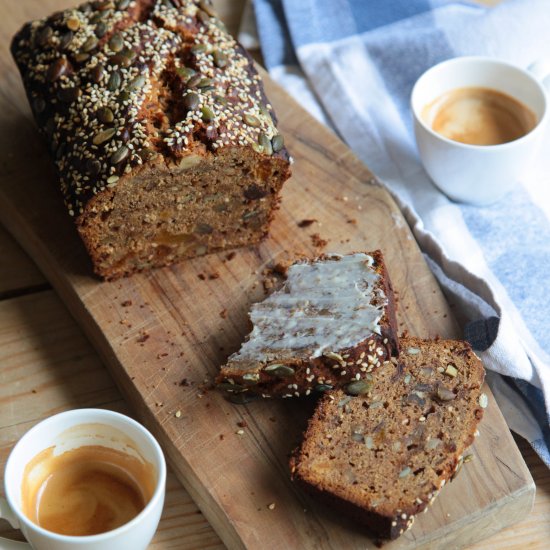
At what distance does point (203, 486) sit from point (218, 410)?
0.27 m

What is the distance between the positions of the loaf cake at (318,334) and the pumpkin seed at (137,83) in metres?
0.87

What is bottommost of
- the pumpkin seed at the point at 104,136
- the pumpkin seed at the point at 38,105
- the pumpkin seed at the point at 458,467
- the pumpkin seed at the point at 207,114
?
the pumpkin seed at the point at 458,467

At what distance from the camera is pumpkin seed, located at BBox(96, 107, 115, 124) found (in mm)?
3082

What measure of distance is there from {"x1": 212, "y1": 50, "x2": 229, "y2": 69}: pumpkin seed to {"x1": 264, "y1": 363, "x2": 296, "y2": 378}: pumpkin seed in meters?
1.16

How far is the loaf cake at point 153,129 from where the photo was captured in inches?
120

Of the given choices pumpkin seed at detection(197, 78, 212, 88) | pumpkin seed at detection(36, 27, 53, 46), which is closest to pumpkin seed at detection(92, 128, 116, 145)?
pumpkin seed at detection(197, 78, 212, 88)

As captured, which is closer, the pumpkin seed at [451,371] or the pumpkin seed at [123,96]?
the pumpkin seed at [451,371]

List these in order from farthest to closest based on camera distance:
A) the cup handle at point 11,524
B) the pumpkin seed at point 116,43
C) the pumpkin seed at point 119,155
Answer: the pumpkin seed at point 116,43 < the pumpkin seed at point 119,155 < the cup handle at point 11,524

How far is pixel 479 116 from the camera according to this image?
374cm

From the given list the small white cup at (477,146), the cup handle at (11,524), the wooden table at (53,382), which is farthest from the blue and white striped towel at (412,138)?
the cup handle at (11,524)

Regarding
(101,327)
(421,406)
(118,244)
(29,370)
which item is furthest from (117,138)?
(421,406)

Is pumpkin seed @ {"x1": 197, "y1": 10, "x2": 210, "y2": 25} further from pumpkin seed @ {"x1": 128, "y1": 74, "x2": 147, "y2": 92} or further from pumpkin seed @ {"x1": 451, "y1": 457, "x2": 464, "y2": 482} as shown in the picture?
pumpkin seed @ {"x1": 451, "y1": 457, "x2": 464, "y2": 482}

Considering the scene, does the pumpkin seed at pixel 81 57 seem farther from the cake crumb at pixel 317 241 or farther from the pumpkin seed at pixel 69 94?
the cake crumb at pixel 317 241

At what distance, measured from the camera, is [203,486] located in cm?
277
